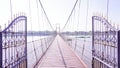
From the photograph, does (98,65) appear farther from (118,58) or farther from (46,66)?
(46,66)

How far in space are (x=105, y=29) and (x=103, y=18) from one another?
11.0 inches

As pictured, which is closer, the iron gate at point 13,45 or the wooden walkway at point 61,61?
the iron gate at point 13,45

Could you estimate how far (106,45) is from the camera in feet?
16.5

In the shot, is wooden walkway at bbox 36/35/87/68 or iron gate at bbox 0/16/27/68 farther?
wooden walkway at bbox 36/35/87/68

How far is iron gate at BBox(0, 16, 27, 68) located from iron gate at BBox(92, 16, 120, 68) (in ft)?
5.99

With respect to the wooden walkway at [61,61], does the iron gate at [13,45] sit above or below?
above

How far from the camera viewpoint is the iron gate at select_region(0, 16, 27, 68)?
442cm

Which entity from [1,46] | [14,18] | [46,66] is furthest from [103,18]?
[46,66]

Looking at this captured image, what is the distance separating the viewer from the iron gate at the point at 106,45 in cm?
434

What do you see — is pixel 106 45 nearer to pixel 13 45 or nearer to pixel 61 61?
pixel 13 45

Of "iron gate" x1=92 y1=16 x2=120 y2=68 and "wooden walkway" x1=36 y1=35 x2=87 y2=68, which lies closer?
"iron gate" x1=92 y1=16 x2=120 y2=68

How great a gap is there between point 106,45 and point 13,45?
1917mm

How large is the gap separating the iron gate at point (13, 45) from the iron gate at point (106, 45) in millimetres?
1825

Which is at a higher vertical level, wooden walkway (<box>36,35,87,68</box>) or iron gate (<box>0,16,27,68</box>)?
iron gate (<box>0,16,27,68</box>)
